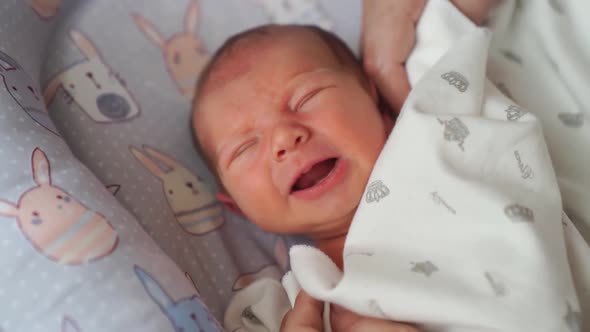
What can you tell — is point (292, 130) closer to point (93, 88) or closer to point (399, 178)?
point (399, 178)

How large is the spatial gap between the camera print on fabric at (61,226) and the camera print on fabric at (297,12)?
0.70 m

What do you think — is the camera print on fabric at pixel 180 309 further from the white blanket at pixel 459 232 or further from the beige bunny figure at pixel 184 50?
the beige bunny figure at pixel 184 50

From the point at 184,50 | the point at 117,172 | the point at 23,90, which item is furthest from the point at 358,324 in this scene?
the point at 184,50

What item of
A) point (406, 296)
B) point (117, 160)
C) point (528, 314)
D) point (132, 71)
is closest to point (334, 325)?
point (406, 296)

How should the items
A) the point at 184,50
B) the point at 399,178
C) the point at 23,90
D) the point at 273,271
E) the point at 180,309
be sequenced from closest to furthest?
the point at 180,309
the point at 399,178
the point at 23,90
the point at 273,271
the point at 184,50

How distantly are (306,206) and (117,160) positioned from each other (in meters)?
0.38

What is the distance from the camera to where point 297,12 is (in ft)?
4.71

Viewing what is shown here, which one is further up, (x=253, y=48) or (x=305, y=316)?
(x=253, y=48)

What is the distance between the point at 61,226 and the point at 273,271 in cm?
44

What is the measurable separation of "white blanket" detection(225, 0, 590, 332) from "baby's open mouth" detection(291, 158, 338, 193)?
0.32 ft

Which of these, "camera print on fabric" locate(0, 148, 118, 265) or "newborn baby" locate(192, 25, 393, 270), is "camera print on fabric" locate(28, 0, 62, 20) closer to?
"newborn baby" locate(192, 25, 393, 270)

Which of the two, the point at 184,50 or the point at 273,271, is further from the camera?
the point at 184,50

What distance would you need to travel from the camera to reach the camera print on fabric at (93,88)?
48.4 inches

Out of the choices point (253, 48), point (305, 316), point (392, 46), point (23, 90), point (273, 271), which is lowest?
point (273, 271)
